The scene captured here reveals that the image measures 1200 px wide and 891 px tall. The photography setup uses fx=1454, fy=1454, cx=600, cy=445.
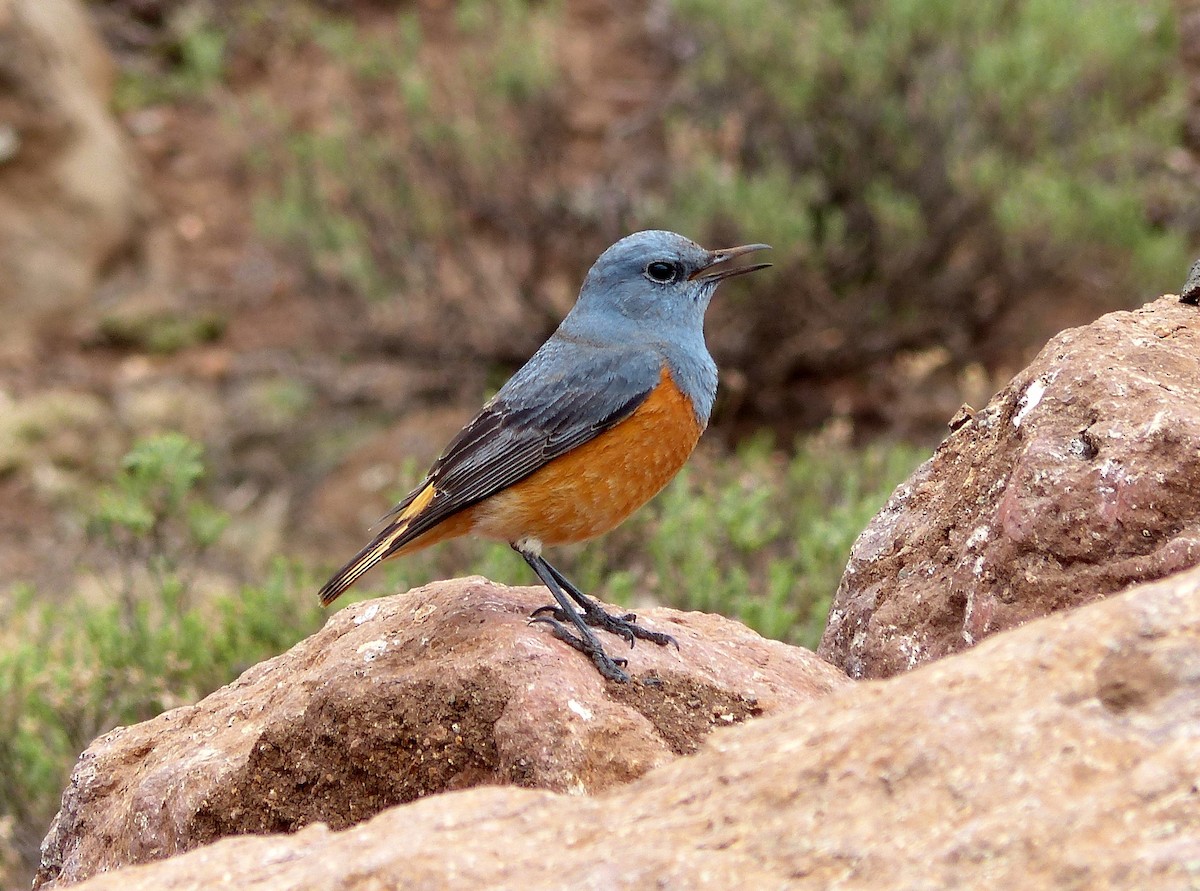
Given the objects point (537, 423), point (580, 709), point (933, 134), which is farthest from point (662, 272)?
point (933, 134)

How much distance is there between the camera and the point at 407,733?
369 centimetres

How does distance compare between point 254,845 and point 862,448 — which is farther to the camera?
point 862,448

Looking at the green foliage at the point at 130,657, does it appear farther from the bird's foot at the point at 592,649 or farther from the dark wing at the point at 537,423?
the bird's foot at the point at 592,649

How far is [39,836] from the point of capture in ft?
18.7

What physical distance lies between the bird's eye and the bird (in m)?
0.21

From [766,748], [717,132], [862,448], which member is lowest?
[862,448]

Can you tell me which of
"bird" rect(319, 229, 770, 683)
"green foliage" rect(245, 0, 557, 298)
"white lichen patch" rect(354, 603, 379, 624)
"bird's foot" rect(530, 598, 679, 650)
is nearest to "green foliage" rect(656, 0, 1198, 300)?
"green foliage" rect(245, 0, 557, 298)

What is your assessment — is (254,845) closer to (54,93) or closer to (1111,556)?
(1111,556)

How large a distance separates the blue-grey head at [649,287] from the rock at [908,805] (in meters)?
2.42

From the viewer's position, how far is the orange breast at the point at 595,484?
440 centimetres

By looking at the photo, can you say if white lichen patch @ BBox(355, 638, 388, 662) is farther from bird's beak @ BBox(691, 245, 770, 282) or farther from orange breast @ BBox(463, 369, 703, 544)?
bird's beak @ BBox(691, 245, 770, 282)

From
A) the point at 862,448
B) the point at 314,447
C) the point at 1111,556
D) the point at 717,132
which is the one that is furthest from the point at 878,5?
the point at 1111,556

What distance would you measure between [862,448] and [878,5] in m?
3.13

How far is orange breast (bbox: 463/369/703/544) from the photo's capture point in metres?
4.40
